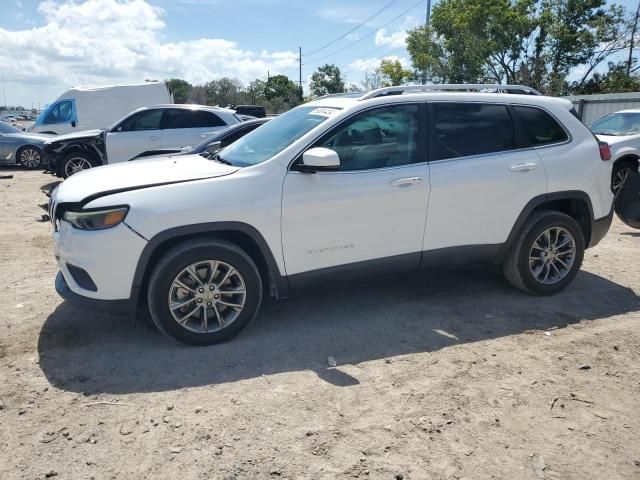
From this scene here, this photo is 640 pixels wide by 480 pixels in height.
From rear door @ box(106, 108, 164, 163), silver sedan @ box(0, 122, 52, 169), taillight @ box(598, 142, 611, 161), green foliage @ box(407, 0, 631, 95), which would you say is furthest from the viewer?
green foliage @ box(407, 0, 631, 95)

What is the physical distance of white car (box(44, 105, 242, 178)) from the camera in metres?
11.1

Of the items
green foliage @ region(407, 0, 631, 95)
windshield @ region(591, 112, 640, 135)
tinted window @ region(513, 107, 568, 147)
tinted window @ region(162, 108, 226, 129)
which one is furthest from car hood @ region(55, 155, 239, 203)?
green foliage @ region(407, 0, 631, 95)

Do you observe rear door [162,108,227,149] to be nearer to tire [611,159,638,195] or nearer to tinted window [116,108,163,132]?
tinted window [116,108,163,132]

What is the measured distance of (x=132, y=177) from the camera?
403 cm

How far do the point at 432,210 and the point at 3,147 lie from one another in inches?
580

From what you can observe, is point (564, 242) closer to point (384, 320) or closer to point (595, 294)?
point (595, 294)

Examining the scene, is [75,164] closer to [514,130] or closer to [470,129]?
[470,129]

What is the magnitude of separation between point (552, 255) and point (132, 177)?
3765mm

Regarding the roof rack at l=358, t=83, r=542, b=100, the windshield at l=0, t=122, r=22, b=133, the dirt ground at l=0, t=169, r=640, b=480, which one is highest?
the windshield at l=0, t=122, r=22, b=133

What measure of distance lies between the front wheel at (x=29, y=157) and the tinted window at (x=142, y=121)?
18.5 ft

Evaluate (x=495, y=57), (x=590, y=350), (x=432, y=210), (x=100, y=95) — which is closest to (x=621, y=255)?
(x=590, y=350)

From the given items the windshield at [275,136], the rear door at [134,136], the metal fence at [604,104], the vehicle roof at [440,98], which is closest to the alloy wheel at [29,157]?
the rear door at [134,136]

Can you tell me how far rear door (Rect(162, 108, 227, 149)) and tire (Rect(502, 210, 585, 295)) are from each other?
7882 millimetres

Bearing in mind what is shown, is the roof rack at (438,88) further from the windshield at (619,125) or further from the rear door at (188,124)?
the rear door at (188,124)
